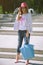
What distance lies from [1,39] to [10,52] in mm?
1753

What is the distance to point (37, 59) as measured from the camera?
7.26 meters

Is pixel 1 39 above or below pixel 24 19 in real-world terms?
below

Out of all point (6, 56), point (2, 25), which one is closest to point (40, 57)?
point (6, 56)

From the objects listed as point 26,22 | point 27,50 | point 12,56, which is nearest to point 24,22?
point 26,22

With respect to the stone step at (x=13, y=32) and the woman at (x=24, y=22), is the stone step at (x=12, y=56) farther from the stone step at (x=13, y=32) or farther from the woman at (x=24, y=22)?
the stone step at (x=13, y=32)

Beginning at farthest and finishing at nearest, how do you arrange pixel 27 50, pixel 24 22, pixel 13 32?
pixel 13 32
pixel 24 22
pixel 27 50

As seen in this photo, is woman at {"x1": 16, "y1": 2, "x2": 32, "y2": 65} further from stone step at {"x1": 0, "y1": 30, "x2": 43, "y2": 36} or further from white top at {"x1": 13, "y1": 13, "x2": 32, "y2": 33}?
stone step at {"x1": 0, "y1": 30, "x2": 43, "y2": 36}

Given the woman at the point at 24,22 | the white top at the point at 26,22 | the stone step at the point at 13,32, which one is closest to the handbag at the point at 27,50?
the woman at the point at 24,22

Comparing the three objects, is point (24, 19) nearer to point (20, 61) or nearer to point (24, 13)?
point (24, 13)

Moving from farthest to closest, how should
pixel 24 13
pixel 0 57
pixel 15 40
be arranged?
pixel 15 40 → pixel 0 57 → pixel 24 13

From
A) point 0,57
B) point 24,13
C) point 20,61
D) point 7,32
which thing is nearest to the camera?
point 24,13

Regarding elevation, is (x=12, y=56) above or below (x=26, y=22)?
→ below

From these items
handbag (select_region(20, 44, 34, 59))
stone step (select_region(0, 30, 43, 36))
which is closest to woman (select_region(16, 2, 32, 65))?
handbag (select_region(20, 44, 34, 59))

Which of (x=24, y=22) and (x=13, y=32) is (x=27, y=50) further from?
(x=13, y=32)
